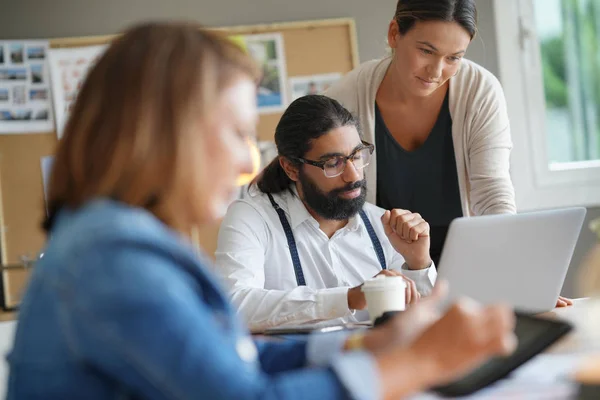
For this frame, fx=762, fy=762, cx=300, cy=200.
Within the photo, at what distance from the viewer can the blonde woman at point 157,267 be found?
640 millimetres

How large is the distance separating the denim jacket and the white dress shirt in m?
1.08

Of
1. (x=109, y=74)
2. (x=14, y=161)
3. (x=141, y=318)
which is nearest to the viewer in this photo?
(x=141, y=318)

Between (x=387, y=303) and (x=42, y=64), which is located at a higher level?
(x=42, y=64)

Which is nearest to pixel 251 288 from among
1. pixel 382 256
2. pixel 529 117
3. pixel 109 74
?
pixel 382 256

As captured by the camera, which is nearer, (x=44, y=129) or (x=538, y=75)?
(x=44, y=129)

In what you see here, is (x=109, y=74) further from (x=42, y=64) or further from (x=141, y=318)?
(x=42, y=64)

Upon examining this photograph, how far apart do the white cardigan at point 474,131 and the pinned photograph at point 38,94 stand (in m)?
1.64

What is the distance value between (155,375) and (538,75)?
11.2 ft

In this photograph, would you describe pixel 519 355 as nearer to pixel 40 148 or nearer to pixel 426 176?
pixel 426 176

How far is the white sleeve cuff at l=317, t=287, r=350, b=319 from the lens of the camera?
70.1 inches

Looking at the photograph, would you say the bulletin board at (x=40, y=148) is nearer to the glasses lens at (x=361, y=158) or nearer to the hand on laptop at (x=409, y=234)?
the glasses lens at (x=361, y=158)

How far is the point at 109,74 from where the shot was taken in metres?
0.77

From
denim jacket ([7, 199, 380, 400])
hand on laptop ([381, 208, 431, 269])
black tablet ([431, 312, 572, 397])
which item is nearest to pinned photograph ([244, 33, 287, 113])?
hand on laptop ([381, 208, 431, 269])

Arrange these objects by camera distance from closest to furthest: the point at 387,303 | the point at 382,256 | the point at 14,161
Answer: the point at 387,303, the point at 382,256, the point at 14,161
